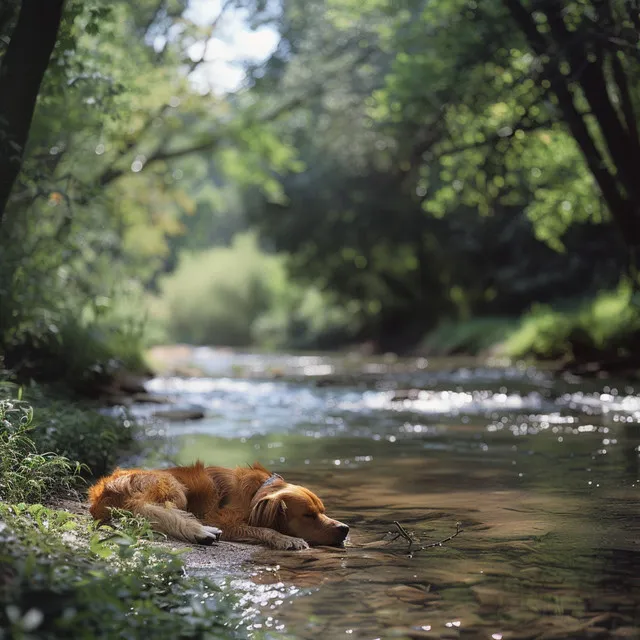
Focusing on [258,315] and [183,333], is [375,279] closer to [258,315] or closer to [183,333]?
[258,315]

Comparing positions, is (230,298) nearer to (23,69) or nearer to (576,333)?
(576,333)

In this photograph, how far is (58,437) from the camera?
7.20 metres

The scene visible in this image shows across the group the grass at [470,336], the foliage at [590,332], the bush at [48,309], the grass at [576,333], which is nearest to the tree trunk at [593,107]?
the grass at [576,333]

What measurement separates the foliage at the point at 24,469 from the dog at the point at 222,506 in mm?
411

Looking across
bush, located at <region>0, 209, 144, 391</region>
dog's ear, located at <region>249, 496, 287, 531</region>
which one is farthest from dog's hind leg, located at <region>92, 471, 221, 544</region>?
bush, located at <region>0, 209, 144, 391</region>

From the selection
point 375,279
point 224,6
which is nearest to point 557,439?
point 224,6

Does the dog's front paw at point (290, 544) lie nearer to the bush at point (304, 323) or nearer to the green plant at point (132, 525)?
the green plant at point (132, 525)

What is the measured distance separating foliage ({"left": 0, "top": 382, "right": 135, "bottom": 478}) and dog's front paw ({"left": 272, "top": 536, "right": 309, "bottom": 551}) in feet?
5.20

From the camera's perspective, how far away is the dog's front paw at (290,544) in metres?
5.38

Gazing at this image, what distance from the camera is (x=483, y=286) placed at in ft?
113

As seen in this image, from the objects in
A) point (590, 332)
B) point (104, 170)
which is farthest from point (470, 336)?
point (104, 170)

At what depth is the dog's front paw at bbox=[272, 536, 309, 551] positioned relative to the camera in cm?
538

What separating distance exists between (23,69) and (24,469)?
2.89 metres

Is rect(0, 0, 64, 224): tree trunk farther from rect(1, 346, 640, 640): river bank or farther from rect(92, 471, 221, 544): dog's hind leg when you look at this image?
rect(1, 346, 640, 640): river bank
